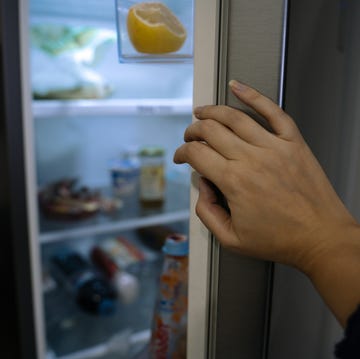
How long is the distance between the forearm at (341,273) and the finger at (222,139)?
0.14m

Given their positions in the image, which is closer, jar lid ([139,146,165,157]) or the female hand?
the female hand

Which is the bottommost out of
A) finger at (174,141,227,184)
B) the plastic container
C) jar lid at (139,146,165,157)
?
the plastic container

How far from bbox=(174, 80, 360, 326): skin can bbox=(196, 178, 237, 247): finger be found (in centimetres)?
2

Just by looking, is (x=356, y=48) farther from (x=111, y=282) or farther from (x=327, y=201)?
(x=111, y=282)

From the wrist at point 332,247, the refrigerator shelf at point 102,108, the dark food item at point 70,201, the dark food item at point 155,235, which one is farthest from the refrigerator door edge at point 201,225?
the dark food item at point 155,235

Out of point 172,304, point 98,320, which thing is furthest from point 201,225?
point 98,320

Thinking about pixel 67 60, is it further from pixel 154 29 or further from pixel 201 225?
pixel 201 225

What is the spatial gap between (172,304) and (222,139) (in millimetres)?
355

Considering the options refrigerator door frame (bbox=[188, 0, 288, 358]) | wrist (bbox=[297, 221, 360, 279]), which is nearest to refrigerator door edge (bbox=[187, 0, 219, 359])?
refrigerator door frame (bbox=[188, 0, 288, 358])

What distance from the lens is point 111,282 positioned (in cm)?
159

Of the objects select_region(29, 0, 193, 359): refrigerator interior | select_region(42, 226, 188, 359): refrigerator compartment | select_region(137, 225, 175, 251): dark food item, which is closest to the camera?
select_region(29, 0, 193, 359): refrigerator interior

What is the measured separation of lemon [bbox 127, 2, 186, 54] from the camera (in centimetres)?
57

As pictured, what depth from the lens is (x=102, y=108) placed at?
1.31 m

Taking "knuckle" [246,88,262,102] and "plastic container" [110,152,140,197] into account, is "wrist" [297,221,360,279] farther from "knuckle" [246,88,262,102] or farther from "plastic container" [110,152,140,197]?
"plastic container" [110,152,140,197]
